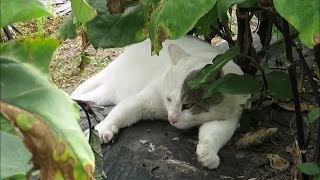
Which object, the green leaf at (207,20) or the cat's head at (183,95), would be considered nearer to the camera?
the green leaf at (207,20)

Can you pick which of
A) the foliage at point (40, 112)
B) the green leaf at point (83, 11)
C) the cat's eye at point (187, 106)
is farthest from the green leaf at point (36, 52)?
the cat's eye at point (187, 106)

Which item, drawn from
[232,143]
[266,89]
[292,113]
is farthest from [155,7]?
A: [292,113]

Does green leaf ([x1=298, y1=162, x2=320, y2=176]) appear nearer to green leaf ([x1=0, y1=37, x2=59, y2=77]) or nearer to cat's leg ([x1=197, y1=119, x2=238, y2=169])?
cat's leg ([x1=197, y1=119, x2=238, y2=169])

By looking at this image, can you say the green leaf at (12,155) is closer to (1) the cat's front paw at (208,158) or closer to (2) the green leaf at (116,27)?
(2) the green leaf at (116,27)

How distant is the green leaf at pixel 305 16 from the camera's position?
76 centimetres

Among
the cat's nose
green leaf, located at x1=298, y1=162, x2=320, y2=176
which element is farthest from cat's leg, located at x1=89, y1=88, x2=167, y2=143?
green leaf, located at x1=298, y1=162, x2=320, y2=176

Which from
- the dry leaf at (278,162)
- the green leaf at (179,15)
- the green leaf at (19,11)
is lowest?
the dry leaf at (278,162)

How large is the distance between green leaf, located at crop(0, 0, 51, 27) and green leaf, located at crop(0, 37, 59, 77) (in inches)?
0.8

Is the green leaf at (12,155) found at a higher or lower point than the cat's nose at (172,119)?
higher

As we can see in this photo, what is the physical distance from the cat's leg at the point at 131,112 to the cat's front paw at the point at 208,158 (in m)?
0.29

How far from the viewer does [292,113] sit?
5.65 feet

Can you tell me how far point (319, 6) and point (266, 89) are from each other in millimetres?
715

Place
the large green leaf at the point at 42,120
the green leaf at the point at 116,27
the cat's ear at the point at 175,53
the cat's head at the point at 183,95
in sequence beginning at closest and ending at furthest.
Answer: the large green leaf at the point at 42,120, the green leaf at the point at 116,27, the cat's head at the point at 183,95, the cat's ear at the point at 175,53

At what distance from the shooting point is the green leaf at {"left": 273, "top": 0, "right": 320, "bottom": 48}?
2.49 ft
